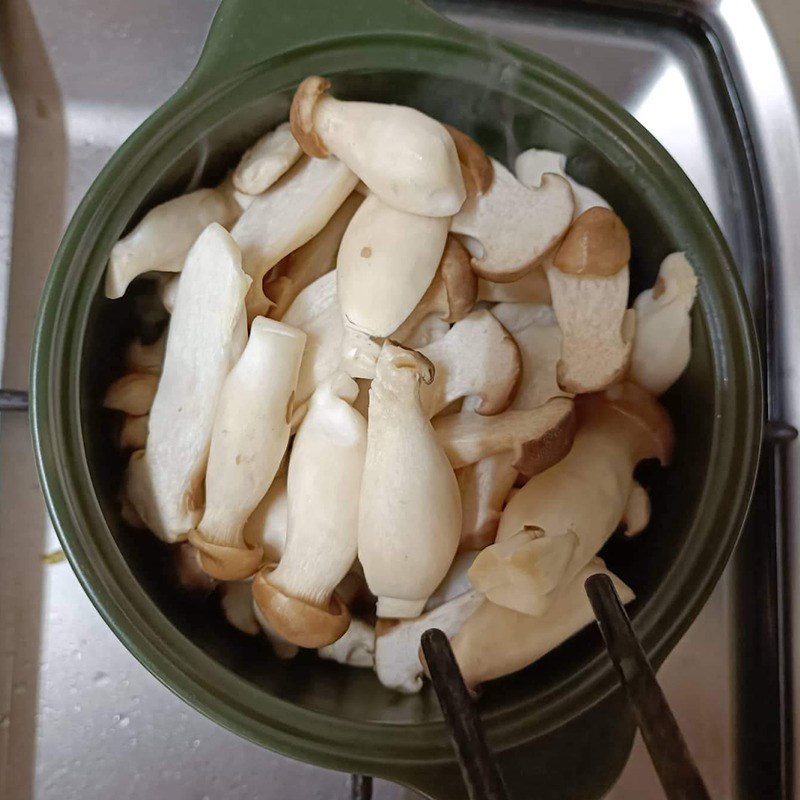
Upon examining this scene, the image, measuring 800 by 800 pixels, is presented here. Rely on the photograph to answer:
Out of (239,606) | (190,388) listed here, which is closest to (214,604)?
(239,606)

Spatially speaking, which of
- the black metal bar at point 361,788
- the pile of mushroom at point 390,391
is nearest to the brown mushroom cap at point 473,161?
the pile of mushroom at point 390,391

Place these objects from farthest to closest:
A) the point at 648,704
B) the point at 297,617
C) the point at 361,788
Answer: the point at 361,788, the point at 297,617, the point at 648,704

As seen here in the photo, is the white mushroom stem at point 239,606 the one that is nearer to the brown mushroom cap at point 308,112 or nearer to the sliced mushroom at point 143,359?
the sliced mushroom at point 143,359

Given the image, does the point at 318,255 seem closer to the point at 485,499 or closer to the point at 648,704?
the point at 485,499

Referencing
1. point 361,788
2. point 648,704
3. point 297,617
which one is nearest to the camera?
point 648,704

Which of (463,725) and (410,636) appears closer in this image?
(463,725)

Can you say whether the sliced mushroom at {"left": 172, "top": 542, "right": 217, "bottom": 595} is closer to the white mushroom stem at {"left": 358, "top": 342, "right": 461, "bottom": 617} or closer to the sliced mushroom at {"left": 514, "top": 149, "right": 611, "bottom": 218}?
the white mushroom stem at {"left": 358, "top": 342, "right": 461, "bottom": 617}

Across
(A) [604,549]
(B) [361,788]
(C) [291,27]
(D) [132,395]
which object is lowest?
(B) [361,788]
